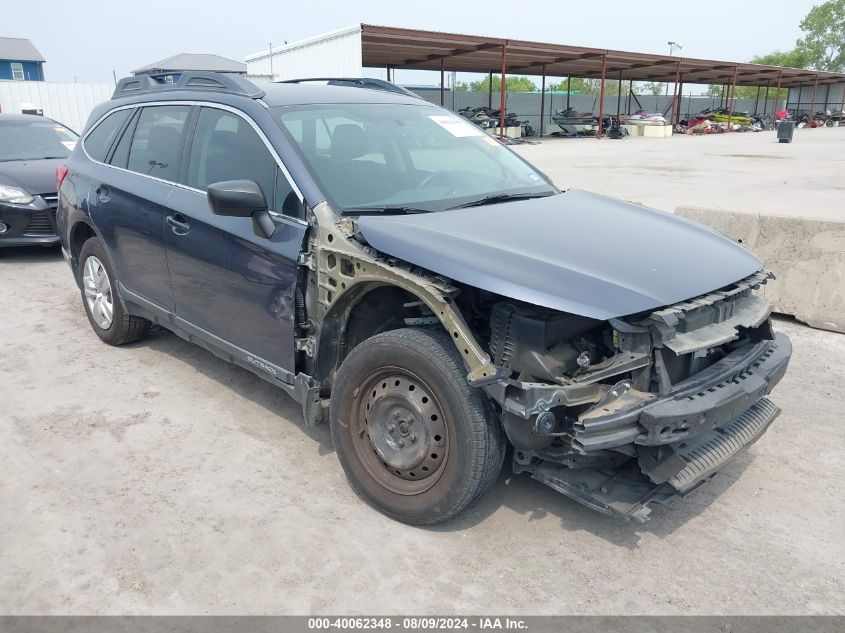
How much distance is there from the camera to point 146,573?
2797 millimetres

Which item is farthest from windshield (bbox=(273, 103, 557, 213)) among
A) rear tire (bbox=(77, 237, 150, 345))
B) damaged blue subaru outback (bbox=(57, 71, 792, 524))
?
rear tire (bbox=(77, 237, 150, 345))

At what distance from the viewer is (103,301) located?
17.4ft

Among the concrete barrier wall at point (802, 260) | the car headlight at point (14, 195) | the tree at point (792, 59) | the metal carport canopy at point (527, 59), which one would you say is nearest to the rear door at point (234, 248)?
the concrete barrier wall at point (802, 260)

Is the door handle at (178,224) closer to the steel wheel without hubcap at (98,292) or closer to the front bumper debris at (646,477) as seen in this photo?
the steel wheel without hubcap at (98,292)

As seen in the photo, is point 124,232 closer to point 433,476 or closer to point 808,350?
point 433,476

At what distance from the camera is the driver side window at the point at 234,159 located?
348 cm

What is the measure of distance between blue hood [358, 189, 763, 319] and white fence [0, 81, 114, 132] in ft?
84.2

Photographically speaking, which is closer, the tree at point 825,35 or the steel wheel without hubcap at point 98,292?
the steel wheel without hubcap at point 98,292

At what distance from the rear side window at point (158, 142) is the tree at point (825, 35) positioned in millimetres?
112014

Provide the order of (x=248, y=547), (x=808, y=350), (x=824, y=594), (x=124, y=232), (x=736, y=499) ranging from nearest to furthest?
(x=824, y=594)
(x=248, y=547)
(x=736, y=499)
(x=124, y=232)
(x=808, y=350)

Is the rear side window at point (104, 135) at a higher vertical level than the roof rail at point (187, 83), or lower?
lower

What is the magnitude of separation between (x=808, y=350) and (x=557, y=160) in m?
18.7

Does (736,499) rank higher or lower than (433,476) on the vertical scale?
lower

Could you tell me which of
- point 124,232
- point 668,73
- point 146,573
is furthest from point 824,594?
point 668,73
